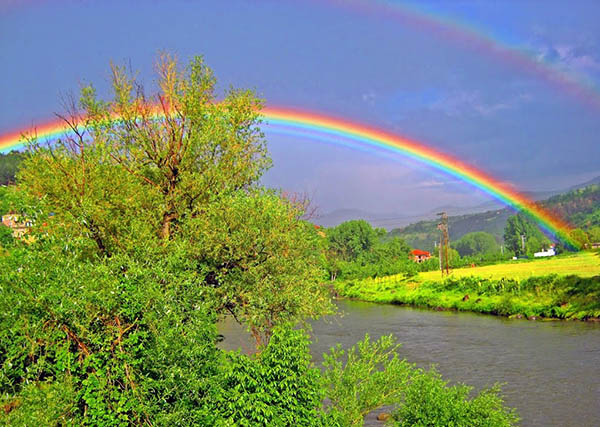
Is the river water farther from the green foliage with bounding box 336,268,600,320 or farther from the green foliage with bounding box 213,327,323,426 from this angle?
the green foliage with bounding box 213,327,323,426

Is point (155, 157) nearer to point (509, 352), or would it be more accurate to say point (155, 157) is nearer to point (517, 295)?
point (509, 352)

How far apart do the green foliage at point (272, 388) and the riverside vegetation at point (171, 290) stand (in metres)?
0.04

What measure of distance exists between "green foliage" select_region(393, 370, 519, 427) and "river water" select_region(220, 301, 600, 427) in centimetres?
304

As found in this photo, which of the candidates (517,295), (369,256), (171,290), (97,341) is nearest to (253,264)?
(171,290)

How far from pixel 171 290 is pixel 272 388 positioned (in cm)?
287

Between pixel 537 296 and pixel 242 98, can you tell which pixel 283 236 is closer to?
pixel 242 98

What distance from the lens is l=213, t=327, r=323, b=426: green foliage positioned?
10.2m

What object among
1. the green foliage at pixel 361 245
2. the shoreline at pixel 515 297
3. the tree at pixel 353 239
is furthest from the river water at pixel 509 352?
the tree at pixel 353 239

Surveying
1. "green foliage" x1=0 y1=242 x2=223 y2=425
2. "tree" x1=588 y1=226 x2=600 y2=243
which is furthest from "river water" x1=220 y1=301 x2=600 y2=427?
Answer: "tree" x1=588 y1=226 x2=600 y2=243

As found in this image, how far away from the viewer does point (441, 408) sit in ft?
44.3

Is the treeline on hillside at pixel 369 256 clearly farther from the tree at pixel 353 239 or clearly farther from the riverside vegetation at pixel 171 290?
the riverside vegetation at pixel 171 290

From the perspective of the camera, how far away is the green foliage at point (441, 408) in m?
13.5

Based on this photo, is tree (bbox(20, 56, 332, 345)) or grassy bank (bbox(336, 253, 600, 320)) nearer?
tree (bbox(20, 56, 332, 345))

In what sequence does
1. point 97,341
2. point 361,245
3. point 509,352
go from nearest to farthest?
point 97,341 < point 509,352 < point 361,245
